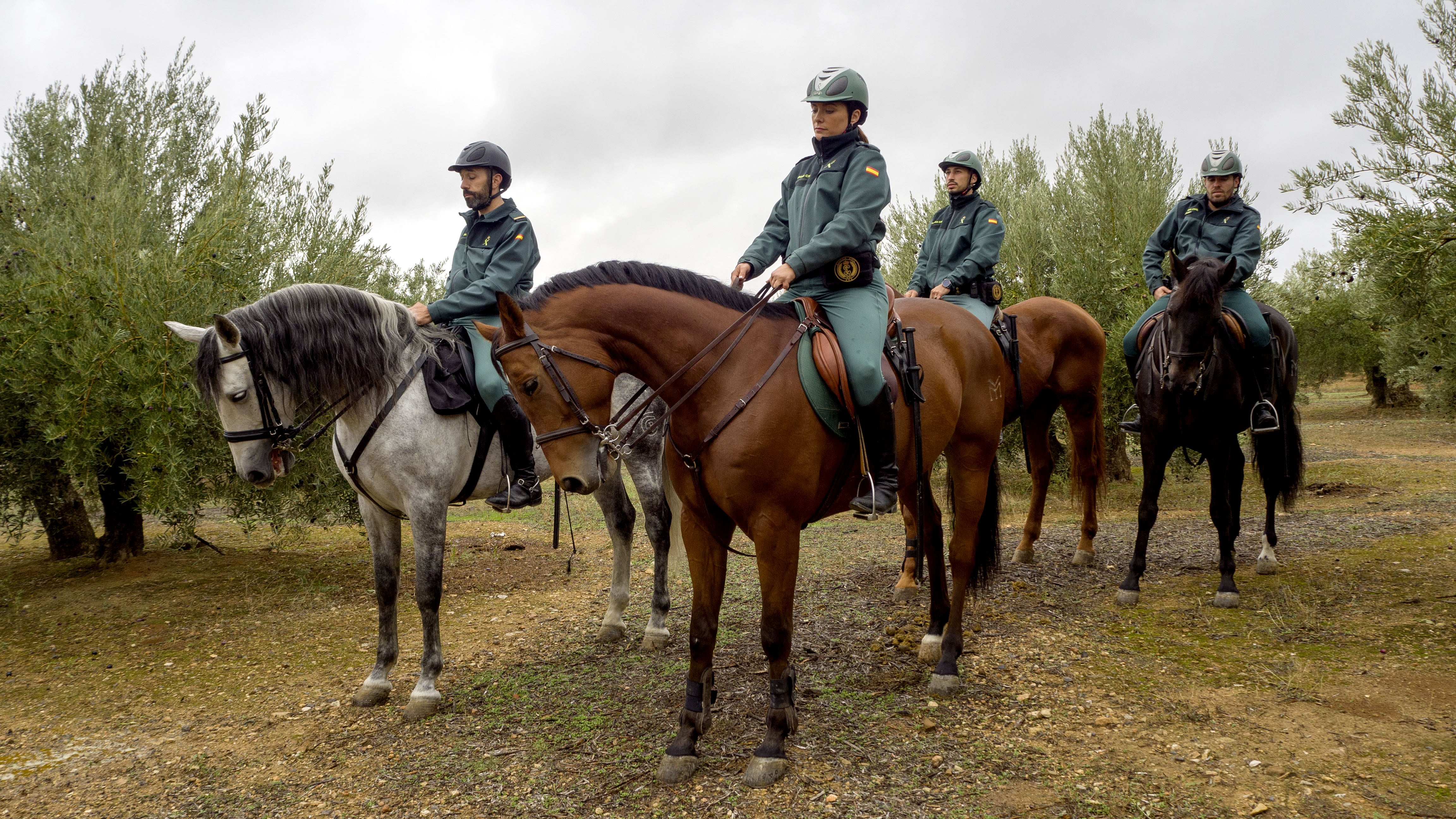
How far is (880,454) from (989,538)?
1.91 metres

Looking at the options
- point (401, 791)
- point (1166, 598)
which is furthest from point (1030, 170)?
point (401, 791)

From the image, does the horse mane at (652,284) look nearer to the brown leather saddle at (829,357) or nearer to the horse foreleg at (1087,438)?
the brown leather saddle at (829,357)

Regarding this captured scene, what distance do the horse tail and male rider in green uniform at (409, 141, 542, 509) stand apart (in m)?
2.91

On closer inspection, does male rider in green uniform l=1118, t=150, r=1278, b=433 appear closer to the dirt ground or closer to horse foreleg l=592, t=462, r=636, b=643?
the dirt ground

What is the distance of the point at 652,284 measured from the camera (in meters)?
3.65

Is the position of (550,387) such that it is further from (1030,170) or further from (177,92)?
(1030,170)

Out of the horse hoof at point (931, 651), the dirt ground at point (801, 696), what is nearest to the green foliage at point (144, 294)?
the dirt ground at point (801, 696)

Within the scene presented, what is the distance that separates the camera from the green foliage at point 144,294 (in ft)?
20.8

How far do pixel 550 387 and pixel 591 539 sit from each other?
7.63 m

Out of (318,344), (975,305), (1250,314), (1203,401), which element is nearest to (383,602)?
(318,344)

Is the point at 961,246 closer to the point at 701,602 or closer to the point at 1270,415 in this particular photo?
the point at 1270,415

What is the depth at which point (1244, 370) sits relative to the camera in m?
6.36

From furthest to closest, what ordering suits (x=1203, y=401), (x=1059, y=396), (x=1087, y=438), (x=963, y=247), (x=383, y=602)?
(x=1087, y=438)
(x=1059, y=396)
(x=963, y=247)
(x=1203, y=401)
(x=383, y=602)

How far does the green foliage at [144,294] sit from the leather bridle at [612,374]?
4.68 metres
